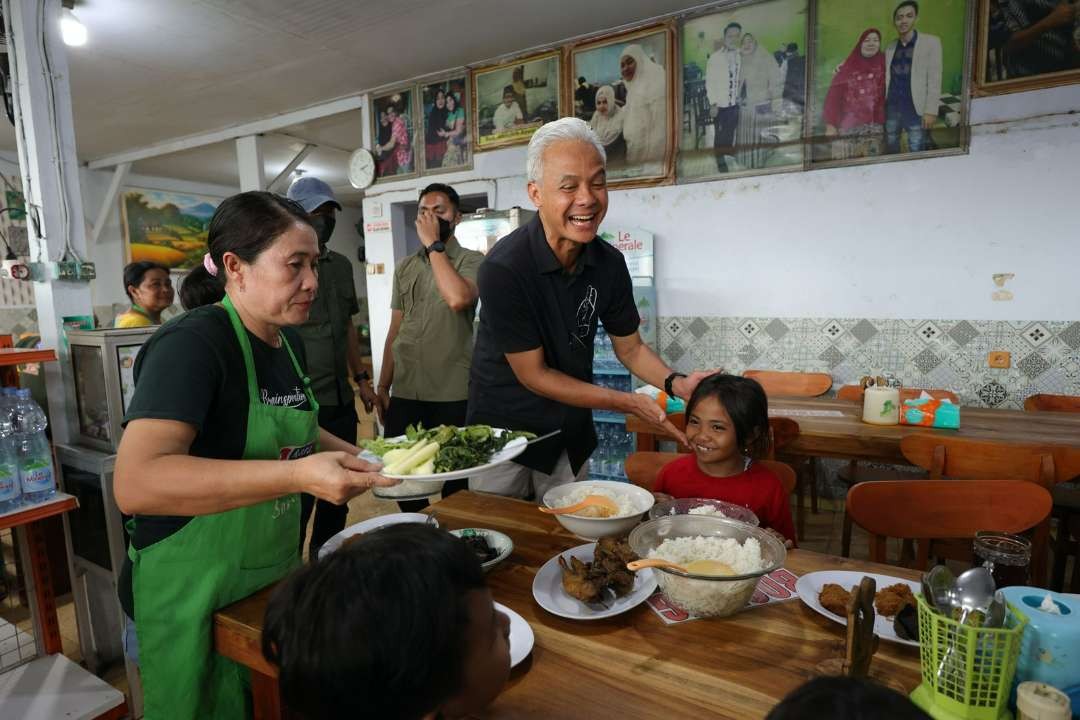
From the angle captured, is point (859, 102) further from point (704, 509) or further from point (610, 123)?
point (704, 509)

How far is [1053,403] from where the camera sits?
3490mm

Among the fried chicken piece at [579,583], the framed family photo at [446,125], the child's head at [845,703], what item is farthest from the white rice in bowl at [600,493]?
the framed family photo at [446,125]

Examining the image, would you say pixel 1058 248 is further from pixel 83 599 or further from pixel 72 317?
pixel 83 599

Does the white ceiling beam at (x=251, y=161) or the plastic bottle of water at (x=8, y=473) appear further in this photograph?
the white ceiling beam at (x=251, y=161)

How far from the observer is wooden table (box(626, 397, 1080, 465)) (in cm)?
282

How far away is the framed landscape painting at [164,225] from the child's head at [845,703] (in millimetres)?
10898

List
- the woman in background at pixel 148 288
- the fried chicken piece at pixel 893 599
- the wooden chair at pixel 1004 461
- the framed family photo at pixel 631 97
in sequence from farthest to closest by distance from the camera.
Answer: the framed family photo at pixel 631 97 < the woman in background at pixel 148 288 < the wooden chair at pixel 1004 461 < the fried chicken piece at pixel 893 599

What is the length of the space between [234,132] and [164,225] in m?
3.77

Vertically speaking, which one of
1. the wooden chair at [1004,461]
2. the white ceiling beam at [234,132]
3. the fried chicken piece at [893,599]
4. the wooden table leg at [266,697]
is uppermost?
the white ceiling beam at [234,132]

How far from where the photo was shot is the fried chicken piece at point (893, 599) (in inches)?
45.9

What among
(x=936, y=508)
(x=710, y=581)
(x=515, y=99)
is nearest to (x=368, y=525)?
(x=710, y=581)

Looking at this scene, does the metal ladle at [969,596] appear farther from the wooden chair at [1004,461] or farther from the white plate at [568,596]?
the wooden chair at [1004,461]

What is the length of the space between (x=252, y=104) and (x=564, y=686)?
6949 mm

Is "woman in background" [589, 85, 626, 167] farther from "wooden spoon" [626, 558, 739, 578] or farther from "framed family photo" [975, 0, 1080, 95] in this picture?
"wooden spoon" [626, 558, 739, 578]
